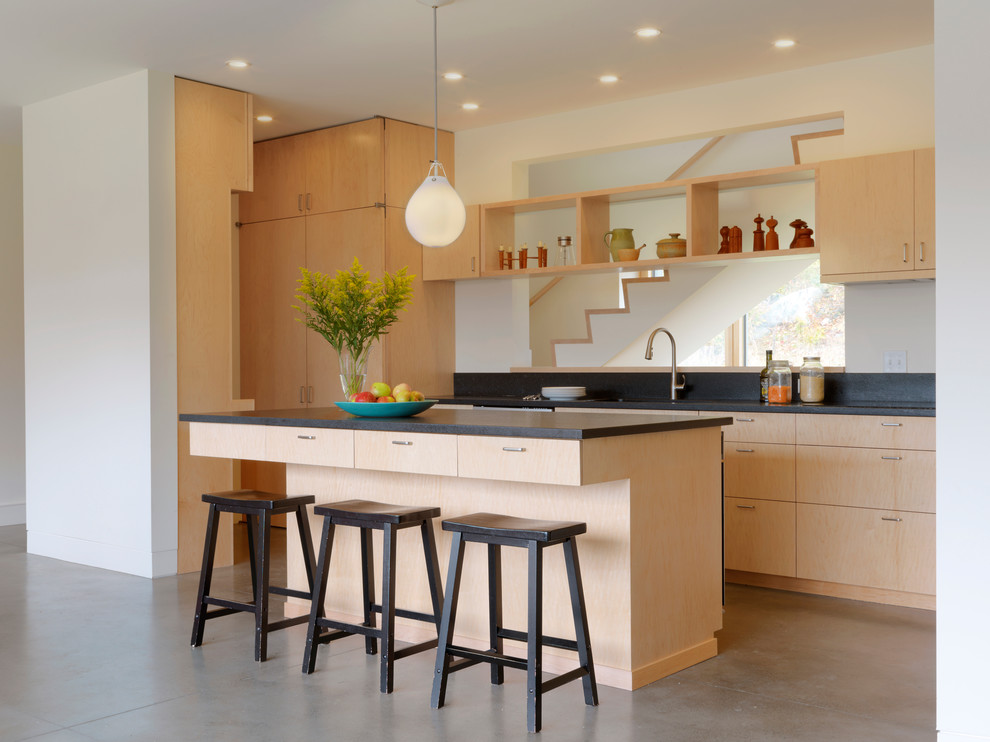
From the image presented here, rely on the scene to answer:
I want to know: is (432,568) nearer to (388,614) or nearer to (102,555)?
(388,614)

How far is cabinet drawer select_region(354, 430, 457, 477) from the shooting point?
3.27 meters

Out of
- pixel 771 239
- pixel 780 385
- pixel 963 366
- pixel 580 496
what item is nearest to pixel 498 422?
pixel 580 496

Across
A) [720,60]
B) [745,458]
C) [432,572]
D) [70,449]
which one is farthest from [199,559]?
[720,60]

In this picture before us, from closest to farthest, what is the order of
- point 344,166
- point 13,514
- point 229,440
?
point 229,440 < point 344,166 < point 13,514

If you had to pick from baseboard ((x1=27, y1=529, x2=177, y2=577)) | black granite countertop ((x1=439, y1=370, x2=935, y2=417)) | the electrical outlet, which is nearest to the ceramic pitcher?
black granite countertop ((x1=439, y1=370, x2=935, y2=417))

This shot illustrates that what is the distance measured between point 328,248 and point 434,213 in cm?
248

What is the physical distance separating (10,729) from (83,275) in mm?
3169

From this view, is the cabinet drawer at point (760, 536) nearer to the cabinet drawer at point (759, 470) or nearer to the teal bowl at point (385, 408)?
the cabinet drawer at point (759, 470)

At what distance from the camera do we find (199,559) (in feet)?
17.3

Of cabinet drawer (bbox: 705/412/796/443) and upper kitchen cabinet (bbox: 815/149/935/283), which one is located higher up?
upper kitchen cabinet (bbox: 815/149/935/283)

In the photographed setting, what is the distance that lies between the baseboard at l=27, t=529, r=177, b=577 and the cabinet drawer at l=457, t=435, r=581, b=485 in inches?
102

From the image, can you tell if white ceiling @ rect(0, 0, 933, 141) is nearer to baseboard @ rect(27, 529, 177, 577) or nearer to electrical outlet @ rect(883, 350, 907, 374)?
electrical outlet @ rect(883, 350, 907, 374)

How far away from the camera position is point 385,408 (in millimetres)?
3725

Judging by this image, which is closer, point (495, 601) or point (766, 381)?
point (495, 601)
